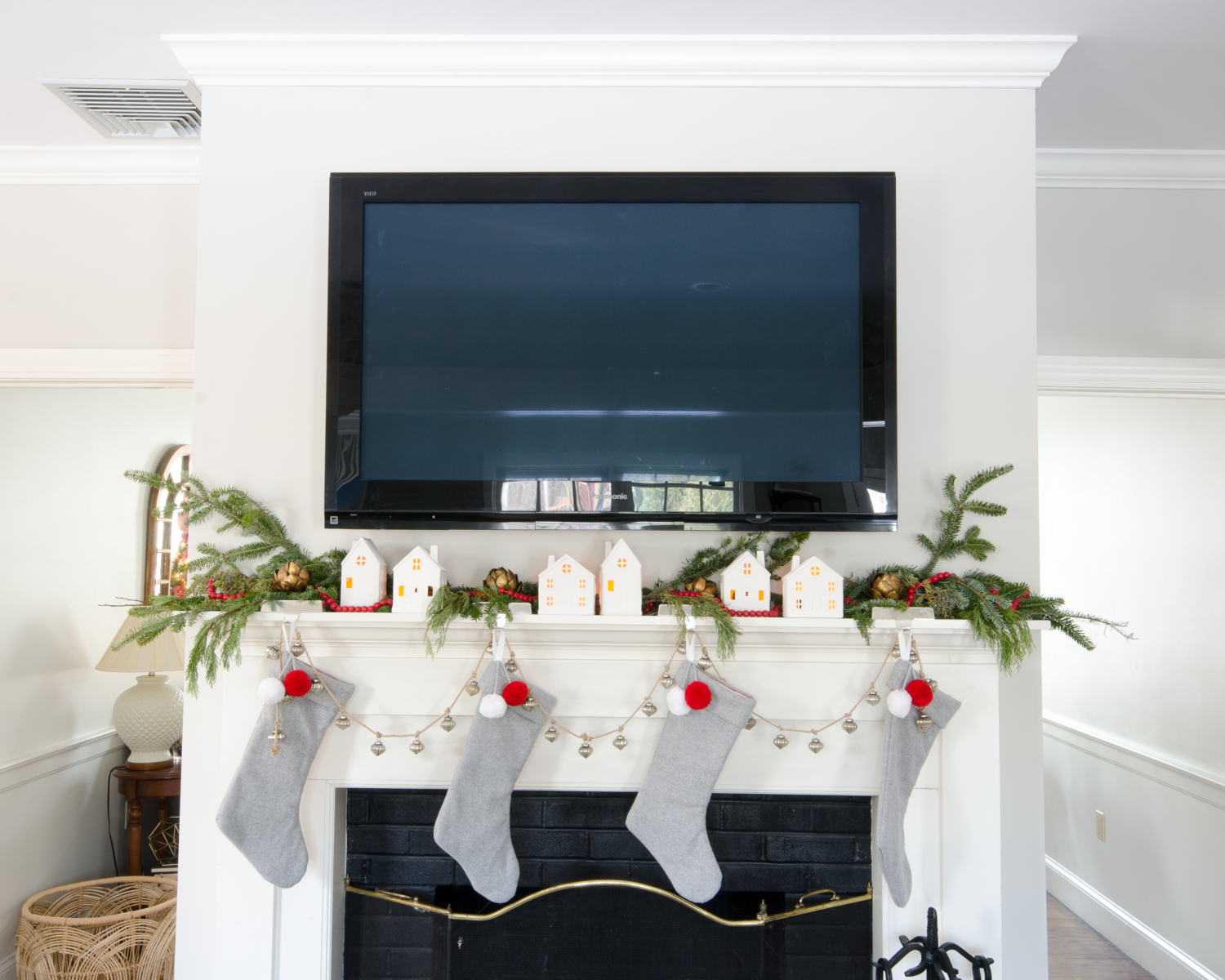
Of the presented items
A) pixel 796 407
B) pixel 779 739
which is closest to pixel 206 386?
pixel 796 407

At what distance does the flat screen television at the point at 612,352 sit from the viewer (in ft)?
4.91

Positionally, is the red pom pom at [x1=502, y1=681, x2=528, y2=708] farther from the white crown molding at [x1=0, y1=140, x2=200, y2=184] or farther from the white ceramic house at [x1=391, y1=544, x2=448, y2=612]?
the white crown molding at [x1=0, y1=140, x2=200, y2=184]

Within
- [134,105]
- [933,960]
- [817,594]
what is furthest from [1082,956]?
[134,105]

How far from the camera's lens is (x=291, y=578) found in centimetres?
152

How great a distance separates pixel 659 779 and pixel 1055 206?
70.1 inches

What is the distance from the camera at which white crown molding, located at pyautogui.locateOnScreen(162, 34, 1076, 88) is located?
166 centimetres

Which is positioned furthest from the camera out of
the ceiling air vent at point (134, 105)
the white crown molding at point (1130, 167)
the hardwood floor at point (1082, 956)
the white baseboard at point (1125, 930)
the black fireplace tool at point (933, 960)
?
the hardwood floor at point (1082, 956)

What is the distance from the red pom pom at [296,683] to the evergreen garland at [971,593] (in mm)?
995

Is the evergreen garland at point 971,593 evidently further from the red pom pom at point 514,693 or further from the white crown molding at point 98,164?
the white crown molding at point 98,164

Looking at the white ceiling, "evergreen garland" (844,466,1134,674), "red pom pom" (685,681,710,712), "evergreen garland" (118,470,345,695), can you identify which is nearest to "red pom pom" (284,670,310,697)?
"evergreen garland" (118,470,345,695)

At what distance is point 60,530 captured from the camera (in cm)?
300

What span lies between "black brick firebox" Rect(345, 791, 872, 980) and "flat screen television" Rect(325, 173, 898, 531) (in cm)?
59

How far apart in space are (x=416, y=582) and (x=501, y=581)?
16 centimetres

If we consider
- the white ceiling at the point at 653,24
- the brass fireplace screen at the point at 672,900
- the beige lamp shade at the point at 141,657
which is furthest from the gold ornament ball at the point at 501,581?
the beige lamp shade at the point at 141,657
